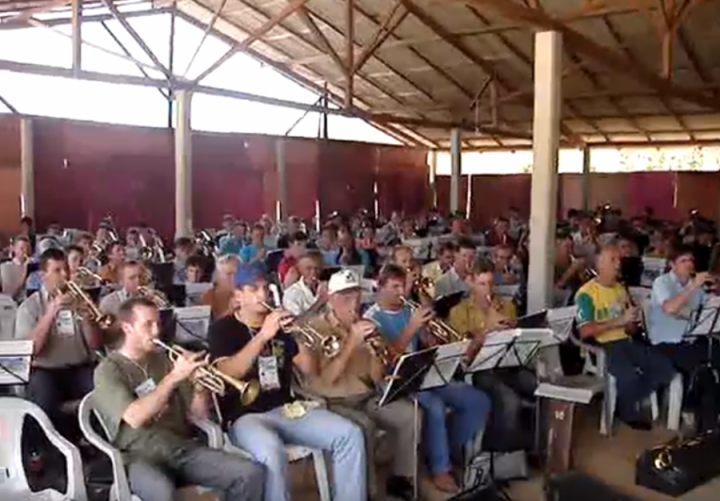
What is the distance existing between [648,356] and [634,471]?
0.98 m

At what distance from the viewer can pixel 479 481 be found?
4848 mm

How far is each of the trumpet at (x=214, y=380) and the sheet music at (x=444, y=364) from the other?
40.4 inches

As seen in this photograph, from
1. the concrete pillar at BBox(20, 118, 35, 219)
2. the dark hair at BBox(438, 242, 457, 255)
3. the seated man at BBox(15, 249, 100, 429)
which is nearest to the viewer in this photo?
the seated man at BBox(15, 249, 100, 429)

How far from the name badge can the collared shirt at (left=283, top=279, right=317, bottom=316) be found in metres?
2.22

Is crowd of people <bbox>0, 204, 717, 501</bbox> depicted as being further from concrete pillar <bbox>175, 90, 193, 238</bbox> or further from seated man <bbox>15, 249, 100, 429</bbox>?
concrete pillar <bbox>175, 90, 193, 238</bbox>

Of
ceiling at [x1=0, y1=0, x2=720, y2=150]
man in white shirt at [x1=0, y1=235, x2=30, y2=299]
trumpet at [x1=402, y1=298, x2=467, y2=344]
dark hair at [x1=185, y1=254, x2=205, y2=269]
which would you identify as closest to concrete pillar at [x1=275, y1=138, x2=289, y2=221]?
ceiling at [x1=0, y1=0, x2=720, y2=150]

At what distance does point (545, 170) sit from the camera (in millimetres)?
7801

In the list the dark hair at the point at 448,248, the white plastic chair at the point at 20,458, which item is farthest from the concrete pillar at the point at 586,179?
the white plastic chair at the point at 20,458

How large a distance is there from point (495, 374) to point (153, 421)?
96.0 inches

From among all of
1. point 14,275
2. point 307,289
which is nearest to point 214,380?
point 307,289

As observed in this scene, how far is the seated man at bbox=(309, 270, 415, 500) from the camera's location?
4453 mm

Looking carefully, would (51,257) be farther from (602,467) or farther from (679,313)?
(679,313)

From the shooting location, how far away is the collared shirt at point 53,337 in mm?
4820

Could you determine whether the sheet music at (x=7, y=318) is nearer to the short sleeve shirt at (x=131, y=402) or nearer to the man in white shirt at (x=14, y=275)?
the man in white shirt at (x=14, y=275)
